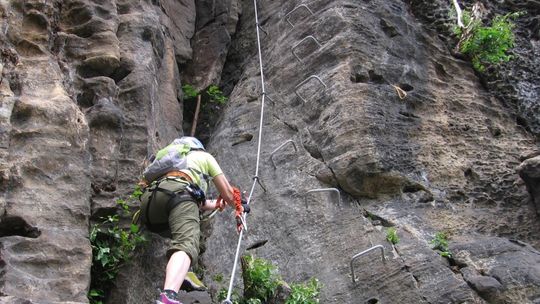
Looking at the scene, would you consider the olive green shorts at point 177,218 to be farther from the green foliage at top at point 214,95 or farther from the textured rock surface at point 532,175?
the green foliage at top at point 214,95

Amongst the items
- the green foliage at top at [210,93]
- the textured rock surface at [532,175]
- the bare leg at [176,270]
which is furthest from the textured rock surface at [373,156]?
the bare leg at [176,270]

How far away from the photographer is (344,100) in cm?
966

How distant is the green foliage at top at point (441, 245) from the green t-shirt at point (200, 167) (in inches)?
105

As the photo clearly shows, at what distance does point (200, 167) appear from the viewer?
7.24m

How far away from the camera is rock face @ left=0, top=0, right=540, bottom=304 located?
275 inches

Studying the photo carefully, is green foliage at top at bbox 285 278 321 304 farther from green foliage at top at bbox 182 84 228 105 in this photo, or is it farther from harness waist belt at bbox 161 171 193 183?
green foliage at top at bbox 182 84 228 105

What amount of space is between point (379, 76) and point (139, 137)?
3.80 meters

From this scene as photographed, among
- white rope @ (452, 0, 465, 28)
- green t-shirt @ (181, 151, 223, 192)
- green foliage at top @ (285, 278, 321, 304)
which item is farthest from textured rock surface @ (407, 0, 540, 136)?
green t-shirt @ (181, 151, 223, 192)

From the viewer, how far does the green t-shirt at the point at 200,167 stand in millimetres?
7184

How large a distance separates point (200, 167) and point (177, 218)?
718mm

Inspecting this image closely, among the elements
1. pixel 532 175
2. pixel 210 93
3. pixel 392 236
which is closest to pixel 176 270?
pixel 392 236

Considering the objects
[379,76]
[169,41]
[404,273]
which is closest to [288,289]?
[404,273]

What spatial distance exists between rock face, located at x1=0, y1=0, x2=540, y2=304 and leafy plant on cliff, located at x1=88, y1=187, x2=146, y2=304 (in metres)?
0.16

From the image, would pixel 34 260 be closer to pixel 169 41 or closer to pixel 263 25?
pixel 169 41
